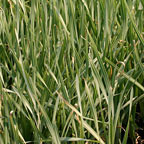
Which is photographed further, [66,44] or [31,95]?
[66,44]

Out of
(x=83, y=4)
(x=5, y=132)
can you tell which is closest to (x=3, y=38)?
(x=83, y=4)

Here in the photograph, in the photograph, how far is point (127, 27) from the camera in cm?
125

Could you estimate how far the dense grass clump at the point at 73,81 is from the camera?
101cm

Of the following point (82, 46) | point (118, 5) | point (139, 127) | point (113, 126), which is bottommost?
point (139, 127)

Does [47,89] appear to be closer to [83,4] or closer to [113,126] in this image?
[113,126]

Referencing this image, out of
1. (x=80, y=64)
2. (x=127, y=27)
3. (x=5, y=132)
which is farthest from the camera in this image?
(x=127, y=27)

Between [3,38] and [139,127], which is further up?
[3,38]

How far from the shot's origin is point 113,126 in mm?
1001

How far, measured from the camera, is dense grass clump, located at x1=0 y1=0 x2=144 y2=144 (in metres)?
1.01

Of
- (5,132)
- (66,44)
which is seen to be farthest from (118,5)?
(5,132)

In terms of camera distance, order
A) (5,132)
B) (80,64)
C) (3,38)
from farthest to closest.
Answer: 1. (3,38)
2. (80,64)
3. (5,132)

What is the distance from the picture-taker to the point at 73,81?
1.14 metres

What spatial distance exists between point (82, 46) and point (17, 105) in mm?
406

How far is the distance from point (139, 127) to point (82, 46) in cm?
40
